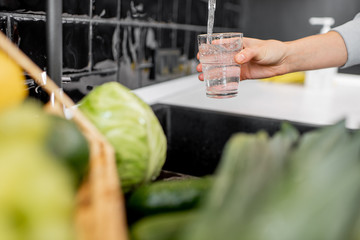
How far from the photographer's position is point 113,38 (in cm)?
123

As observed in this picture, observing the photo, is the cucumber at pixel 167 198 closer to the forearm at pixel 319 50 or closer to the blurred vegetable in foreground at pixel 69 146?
the blurred vegetable in foreground at pixel 69 146

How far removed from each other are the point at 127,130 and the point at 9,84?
159 mm

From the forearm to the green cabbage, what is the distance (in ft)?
2.82

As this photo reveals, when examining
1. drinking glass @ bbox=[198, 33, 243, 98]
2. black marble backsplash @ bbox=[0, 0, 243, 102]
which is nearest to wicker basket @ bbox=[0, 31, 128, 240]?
black marble backsplash @ bbox=[0, 0, 243, 102]

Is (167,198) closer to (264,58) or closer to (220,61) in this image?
(220,61)

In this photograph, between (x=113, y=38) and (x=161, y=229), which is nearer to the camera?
(x=161, y=229)

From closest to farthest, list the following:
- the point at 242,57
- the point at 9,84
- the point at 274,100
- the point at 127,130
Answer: the point at 9,84, the point at 127,130, the point at 242,57, the point at 274,100

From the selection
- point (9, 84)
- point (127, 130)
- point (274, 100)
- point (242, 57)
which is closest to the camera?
point (9, 84)

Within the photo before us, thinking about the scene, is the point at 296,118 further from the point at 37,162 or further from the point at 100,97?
the point at 37,162

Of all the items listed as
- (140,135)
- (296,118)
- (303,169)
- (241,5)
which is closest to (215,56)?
(296,118)

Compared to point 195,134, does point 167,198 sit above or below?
above

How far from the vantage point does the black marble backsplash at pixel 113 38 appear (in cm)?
87

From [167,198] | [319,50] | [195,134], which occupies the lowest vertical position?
[195,134]

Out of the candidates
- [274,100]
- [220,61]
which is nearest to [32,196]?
[220,61]
